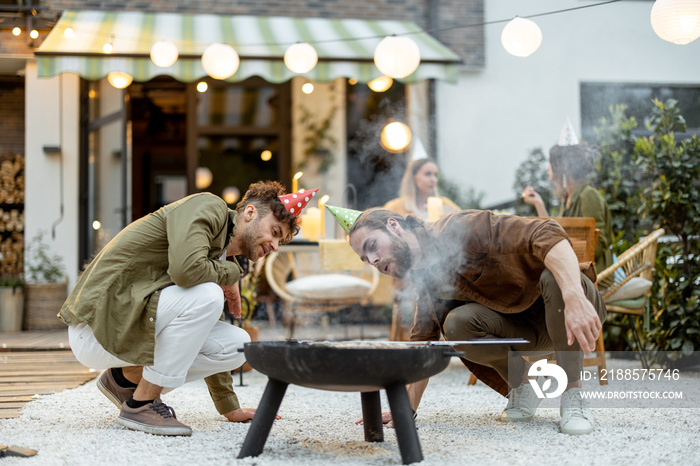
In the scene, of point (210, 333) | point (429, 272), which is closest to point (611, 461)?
point (429, 272)

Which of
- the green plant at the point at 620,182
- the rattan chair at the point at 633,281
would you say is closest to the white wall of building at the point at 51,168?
the green plant at the point at 620,182

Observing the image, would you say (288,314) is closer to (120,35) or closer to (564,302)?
(120,35)

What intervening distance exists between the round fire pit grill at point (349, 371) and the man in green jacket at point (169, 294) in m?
0.45

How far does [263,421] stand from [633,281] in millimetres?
2846

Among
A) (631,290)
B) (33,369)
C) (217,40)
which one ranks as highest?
(217,40)

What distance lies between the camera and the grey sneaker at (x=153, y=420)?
2.77 meters

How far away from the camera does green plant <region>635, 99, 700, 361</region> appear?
4504mm

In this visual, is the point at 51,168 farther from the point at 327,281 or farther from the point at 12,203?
the point at 327,281

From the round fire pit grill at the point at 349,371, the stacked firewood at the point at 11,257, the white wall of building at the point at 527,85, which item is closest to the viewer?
the round fire pit grill at the point at 349,371

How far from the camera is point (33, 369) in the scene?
14.9ft

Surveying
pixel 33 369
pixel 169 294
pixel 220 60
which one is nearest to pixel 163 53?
pixel 220 60

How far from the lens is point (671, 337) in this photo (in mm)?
4551

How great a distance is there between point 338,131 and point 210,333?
5386mm

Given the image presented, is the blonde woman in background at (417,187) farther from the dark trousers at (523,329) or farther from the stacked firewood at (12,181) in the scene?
the stacked firewood at (12,181)
